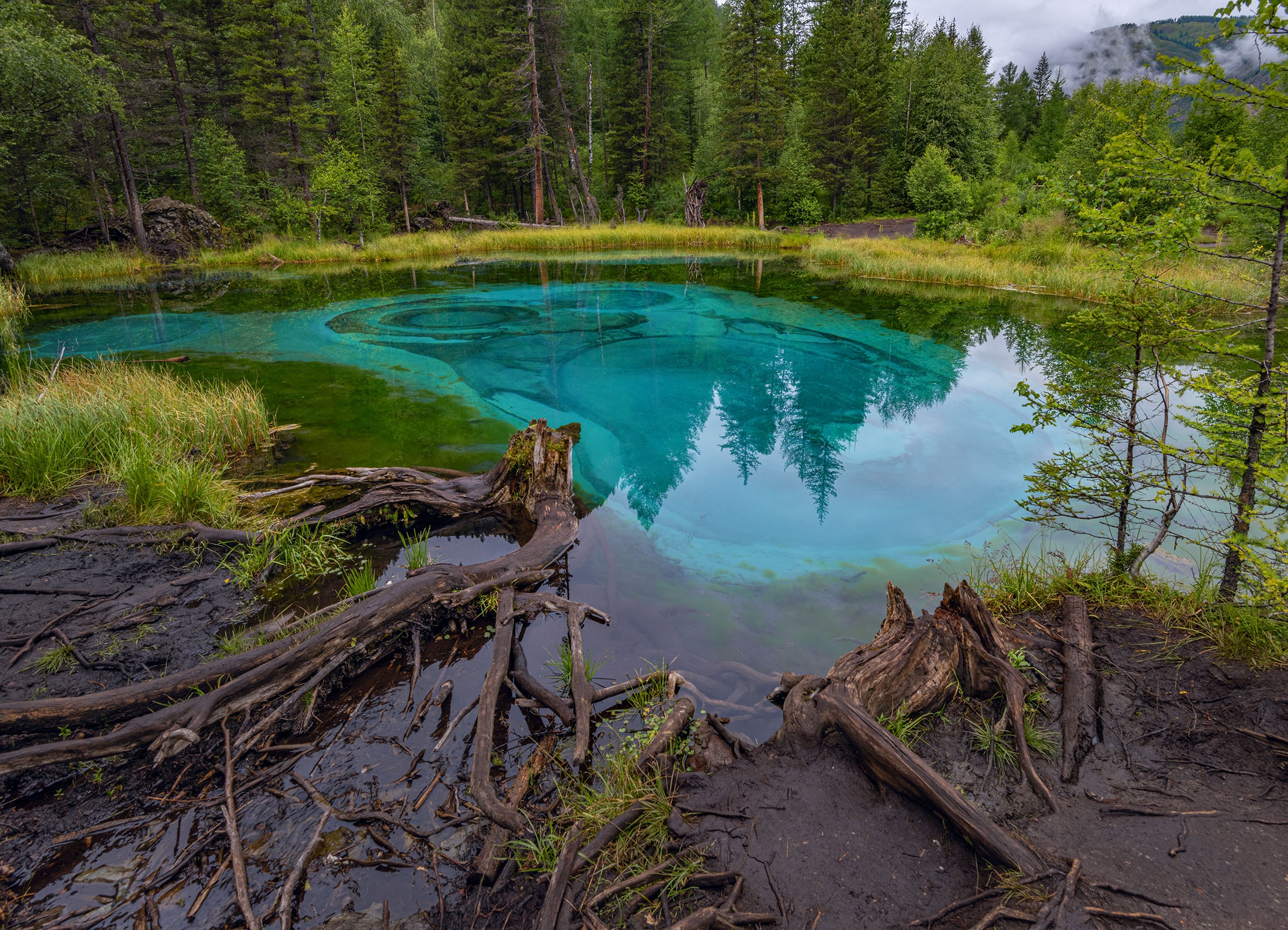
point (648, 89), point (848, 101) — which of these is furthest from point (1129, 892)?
point (648, 89)

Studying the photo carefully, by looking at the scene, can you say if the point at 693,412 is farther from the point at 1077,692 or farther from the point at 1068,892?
the point at 1068,892

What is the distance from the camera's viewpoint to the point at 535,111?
28.7 meters

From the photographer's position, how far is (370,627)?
3369 millimetres

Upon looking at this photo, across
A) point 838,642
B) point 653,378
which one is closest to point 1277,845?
point 838,642

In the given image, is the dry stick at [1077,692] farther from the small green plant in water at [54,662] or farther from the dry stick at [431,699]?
the small green plant in water at [54,662]

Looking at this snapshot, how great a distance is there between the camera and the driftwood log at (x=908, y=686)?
7.68 ft

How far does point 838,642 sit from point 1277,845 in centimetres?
226

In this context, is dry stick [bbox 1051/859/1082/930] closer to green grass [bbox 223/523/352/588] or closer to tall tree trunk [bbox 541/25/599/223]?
green grass [bbox 223/523/352/588]

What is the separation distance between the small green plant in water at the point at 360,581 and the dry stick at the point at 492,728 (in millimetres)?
975

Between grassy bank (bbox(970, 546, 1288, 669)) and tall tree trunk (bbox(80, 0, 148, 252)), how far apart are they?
28.2m

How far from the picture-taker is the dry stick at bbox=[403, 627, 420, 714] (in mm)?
3197

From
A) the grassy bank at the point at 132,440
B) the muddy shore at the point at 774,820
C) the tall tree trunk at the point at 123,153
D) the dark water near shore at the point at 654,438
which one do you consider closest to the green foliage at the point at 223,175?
the tall tree trunk at the point at 123,153

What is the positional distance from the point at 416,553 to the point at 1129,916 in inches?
160

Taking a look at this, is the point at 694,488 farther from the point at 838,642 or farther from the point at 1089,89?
the point at 1089,89
